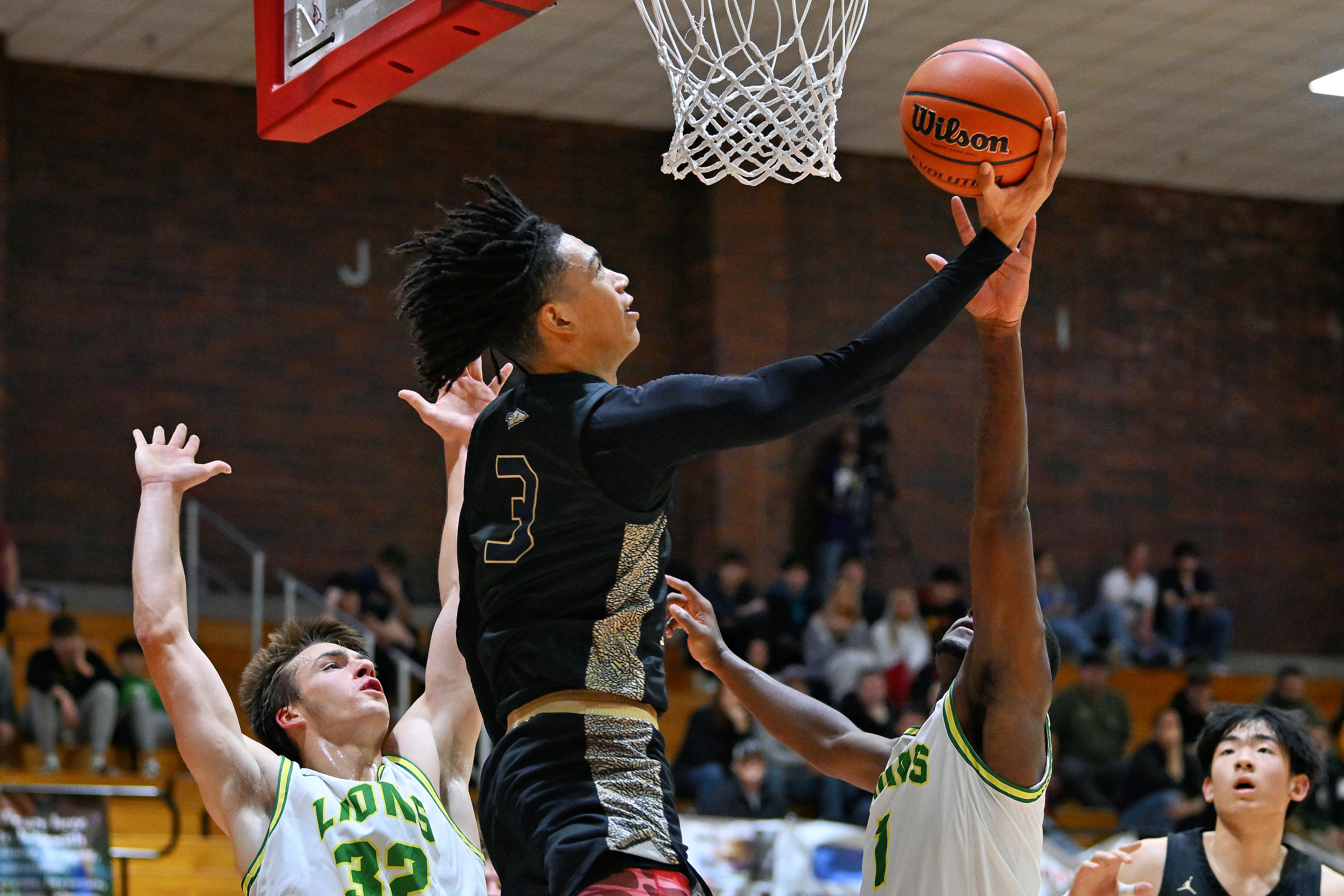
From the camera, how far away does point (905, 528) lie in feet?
45.9

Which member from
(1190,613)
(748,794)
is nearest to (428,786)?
(748,794)

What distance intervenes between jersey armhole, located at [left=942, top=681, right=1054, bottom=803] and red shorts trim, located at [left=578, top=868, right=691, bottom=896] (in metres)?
0.88

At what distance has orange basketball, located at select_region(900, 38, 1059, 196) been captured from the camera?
3182 mm

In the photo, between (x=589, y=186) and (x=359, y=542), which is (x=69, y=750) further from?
(x=589, y=186)

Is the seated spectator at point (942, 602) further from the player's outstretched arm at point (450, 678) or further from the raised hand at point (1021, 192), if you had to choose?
the raised hand at point (1021, 192)

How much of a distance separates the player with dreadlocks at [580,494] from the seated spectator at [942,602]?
929 centimetres

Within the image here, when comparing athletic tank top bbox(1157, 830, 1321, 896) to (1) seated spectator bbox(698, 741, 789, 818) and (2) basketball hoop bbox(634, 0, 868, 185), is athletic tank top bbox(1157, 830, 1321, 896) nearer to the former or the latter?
(2) basketball hoop bbox(634, 0, 868, 185)

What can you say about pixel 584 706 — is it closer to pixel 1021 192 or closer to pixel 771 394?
pixel 771 394

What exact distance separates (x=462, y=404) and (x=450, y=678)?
656 mm

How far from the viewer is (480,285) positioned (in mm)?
3004

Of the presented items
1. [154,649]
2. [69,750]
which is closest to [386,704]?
[154,649]

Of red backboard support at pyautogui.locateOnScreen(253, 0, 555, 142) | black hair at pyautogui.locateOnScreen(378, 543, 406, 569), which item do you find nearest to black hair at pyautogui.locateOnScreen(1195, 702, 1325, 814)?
red backboard support at pyautogui.locateOnScreen(253, 0, 555, 142)

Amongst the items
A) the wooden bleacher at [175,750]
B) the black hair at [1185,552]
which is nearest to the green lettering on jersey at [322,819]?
the wooden bleacher at [175,750]

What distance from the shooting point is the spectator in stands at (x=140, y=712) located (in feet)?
32.4
